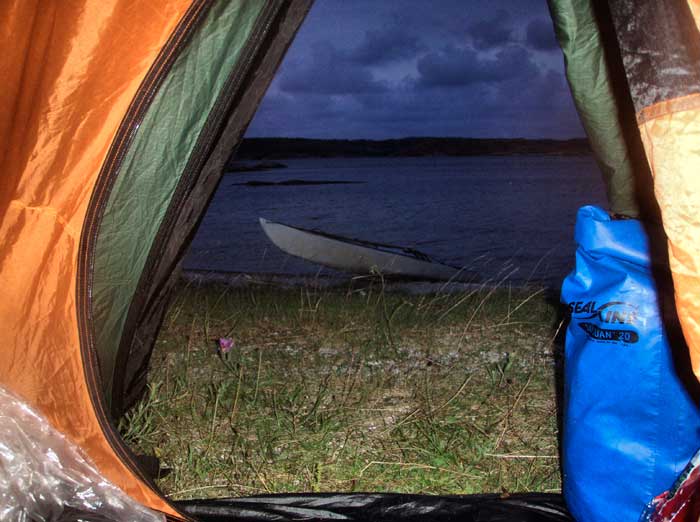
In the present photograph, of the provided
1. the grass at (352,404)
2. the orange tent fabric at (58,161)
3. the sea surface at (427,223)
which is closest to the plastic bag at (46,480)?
the orange tent fabric at (58,161)

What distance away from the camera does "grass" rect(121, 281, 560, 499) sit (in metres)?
2.08

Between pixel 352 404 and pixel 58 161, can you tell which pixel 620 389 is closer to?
pixel 352 404

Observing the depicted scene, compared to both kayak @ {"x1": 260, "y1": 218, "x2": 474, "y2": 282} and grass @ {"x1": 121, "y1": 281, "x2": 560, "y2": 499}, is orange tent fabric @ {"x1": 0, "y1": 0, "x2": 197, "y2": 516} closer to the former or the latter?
grass @ {"x1": 121, "y1": 281, "x2": 560, "y2": 499}

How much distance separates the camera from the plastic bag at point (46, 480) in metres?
1.48

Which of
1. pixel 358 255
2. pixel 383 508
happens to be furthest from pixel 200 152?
pixel 358 255

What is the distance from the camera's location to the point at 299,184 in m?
35.0

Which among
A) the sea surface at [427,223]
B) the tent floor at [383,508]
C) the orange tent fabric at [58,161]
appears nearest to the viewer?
the orange tent fabric at [58,161]

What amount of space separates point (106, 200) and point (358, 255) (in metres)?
5.00

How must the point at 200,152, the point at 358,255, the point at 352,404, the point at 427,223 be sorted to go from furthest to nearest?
the point at 427,223, the point at 358,255, the point at 352,404, the point at 200,152

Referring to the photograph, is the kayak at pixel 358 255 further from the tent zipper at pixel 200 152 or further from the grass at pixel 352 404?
the tent zipper at pixel 200 152

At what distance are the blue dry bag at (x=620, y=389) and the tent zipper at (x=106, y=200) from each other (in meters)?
1.02

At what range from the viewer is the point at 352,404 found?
262cm

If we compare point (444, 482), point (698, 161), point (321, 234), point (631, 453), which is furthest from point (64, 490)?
point (321, 234)

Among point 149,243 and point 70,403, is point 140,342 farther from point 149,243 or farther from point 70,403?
point 70,403
